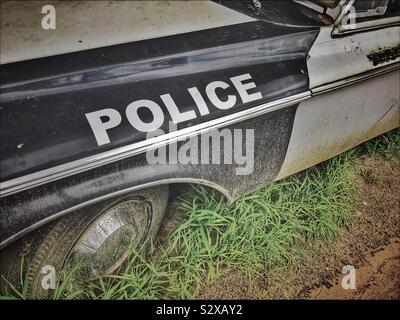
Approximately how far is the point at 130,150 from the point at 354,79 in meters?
1.22

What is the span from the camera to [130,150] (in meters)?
1.26

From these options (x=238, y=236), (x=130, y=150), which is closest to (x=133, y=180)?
(x=130, y=150)

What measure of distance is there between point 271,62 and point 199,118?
51cm

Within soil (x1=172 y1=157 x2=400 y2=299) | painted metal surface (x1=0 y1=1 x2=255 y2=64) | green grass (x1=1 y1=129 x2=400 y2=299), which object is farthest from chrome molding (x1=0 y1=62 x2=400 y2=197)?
soil (x1=172 y1=157 x2=400 y2=299)

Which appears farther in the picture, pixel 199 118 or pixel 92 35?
pixel 92 35

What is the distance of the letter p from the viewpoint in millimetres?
1234

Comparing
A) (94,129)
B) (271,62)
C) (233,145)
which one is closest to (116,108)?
(94,129)

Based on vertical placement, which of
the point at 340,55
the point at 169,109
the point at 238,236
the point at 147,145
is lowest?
the point at 238,236

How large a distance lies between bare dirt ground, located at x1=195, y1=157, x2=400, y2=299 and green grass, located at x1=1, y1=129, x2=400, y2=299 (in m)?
0.05

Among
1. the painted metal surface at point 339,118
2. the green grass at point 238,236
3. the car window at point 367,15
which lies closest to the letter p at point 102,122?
the green grass at point 238,236

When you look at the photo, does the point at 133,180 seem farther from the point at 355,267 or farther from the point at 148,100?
the point at 355,267

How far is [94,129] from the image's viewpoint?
4.05ft

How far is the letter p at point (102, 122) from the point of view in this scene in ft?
4.05
